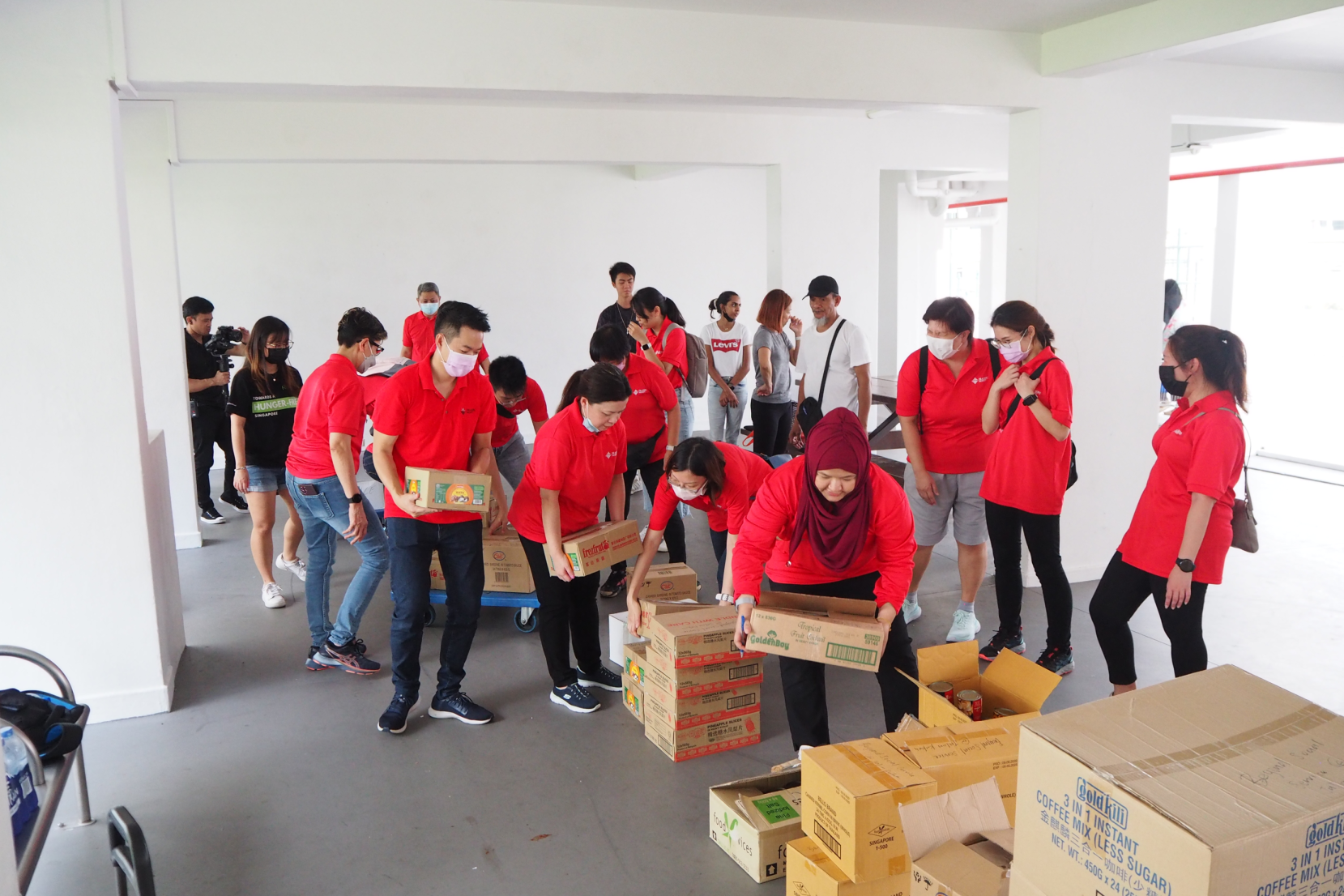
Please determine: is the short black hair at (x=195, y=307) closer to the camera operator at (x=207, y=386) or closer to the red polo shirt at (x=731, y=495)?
the camera operator at (x=207, y=386)

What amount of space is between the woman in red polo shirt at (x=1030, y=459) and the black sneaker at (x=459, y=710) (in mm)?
2262

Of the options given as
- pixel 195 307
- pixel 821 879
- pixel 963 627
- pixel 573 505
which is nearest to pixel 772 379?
pixel 963 627

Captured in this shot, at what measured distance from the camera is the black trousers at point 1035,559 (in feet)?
13.0

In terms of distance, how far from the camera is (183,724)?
3854 mm

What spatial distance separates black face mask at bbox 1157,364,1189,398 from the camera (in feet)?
10.7

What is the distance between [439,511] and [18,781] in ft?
5.01

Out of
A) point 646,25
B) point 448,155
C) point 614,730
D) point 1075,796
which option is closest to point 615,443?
point 614,730

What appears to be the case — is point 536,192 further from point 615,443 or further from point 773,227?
point 615,443

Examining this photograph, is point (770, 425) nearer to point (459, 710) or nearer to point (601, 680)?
point (601, 680)

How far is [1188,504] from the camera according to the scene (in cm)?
309

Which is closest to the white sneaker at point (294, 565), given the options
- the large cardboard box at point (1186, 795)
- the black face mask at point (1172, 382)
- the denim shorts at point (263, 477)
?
the denim shorts at point (263, 477)

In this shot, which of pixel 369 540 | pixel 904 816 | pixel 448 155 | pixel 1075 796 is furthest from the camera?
pixel 448 155

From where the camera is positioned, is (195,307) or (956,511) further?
(195,307)

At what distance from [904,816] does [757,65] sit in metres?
3.53
